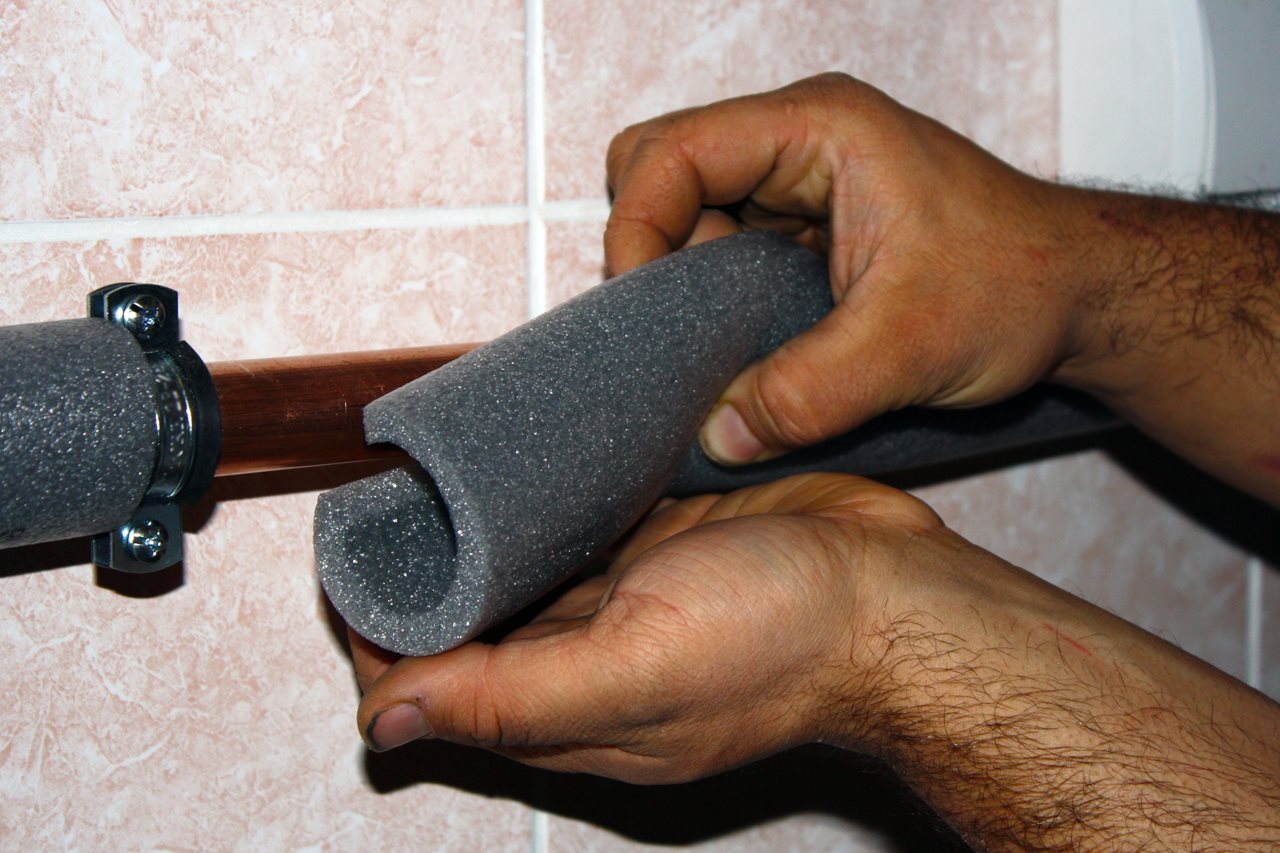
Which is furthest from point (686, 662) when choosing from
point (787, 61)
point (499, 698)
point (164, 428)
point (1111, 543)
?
point (1111, 543)

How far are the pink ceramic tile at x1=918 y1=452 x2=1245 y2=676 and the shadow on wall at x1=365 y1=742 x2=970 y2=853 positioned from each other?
0.49 feet

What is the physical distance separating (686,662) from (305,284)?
0.66 ft

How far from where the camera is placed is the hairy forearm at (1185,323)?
0.52 metres

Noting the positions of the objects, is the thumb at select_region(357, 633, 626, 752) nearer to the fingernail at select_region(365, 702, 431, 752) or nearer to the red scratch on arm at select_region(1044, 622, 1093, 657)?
the fingernail at select_region(365, 702, 431, 752)

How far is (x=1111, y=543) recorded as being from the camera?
0.70 meters

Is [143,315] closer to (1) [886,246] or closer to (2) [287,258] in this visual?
(2) [287,258]

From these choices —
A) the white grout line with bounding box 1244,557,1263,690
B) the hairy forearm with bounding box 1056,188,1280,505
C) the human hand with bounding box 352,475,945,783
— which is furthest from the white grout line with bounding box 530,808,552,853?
the white grout line with bounding box 1244,557,1263,690

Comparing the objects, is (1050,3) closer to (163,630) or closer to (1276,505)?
(1276,505)

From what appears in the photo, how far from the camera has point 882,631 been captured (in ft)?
1.30

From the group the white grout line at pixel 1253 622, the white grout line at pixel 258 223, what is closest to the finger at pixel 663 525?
the white grout line at pixel 258 223

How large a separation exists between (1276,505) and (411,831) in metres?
0.49

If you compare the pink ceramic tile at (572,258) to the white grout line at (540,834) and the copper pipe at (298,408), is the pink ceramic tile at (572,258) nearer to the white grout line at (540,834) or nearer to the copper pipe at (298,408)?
the copper pipe at (298,408)

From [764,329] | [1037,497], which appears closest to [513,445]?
[764,329]

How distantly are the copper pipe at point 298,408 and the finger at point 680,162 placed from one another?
0.12 m
